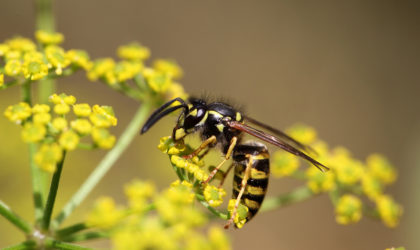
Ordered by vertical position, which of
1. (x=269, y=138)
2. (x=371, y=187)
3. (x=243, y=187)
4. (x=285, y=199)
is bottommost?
(x=243, y=187)

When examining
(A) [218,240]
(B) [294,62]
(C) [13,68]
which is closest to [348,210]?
(A) [218,240]

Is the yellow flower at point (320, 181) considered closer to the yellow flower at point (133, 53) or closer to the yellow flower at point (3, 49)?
the yellow flower at point (133, 53)

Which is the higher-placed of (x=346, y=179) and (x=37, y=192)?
(x=346, y=179)

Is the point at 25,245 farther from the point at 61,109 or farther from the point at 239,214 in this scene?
the point at 239,214

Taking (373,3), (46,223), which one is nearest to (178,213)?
(46,223)

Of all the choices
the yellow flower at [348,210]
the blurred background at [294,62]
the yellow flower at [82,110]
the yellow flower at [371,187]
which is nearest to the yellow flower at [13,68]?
the yellow flower at [82,110]

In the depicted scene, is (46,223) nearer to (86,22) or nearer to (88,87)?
(88,87)
